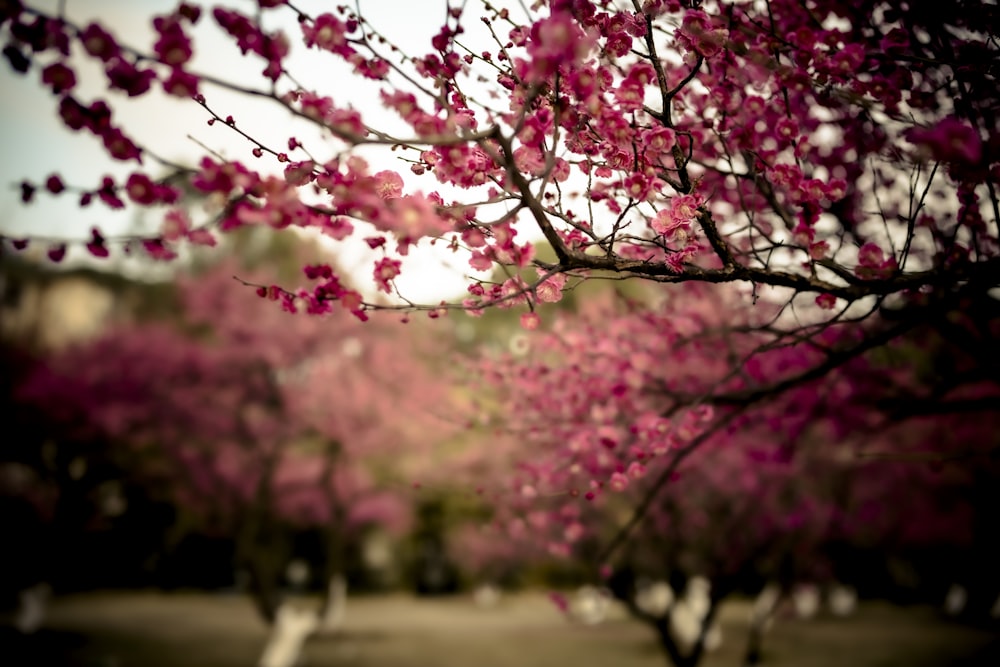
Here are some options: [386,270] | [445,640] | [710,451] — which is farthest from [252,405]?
[386,270]

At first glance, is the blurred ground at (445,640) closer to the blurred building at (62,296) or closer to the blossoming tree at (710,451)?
the blossoming tree at (710,451)

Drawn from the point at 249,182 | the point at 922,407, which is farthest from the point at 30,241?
the point at 922,407

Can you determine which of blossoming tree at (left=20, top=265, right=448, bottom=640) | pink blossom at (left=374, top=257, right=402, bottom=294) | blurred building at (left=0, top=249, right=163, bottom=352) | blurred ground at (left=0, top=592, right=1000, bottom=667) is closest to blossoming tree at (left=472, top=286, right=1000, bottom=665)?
pink blossom at (left=374, top=257, right=402, bottom=294)

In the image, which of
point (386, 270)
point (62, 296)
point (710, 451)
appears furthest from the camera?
point (62, 296)

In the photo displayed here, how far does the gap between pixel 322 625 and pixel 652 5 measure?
48.9 feet

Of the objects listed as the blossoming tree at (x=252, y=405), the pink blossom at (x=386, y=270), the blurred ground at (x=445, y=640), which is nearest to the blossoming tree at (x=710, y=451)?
the pink blossom at (x=386, y=270)

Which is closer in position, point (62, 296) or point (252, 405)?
point (252, 405)

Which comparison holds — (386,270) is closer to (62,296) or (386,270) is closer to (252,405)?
(252,405)

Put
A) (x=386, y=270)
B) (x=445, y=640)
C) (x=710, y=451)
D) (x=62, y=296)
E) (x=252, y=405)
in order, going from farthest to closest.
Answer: (x=62, y=296) < (x=445, y=640) < (x=252, y=405) < (x=710, y=451) < (x=386, y=270)

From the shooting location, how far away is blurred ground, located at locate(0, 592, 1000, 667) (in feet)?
36.2

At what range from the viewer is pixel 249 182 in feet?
6.51

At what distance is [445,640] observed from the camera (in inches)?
552

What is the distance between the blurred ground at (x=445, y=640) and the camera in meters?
11.0

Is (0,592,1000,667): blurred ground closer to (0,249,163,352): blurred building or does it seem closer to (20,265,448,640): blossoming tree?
(20,265,448,640): blossoming tree
